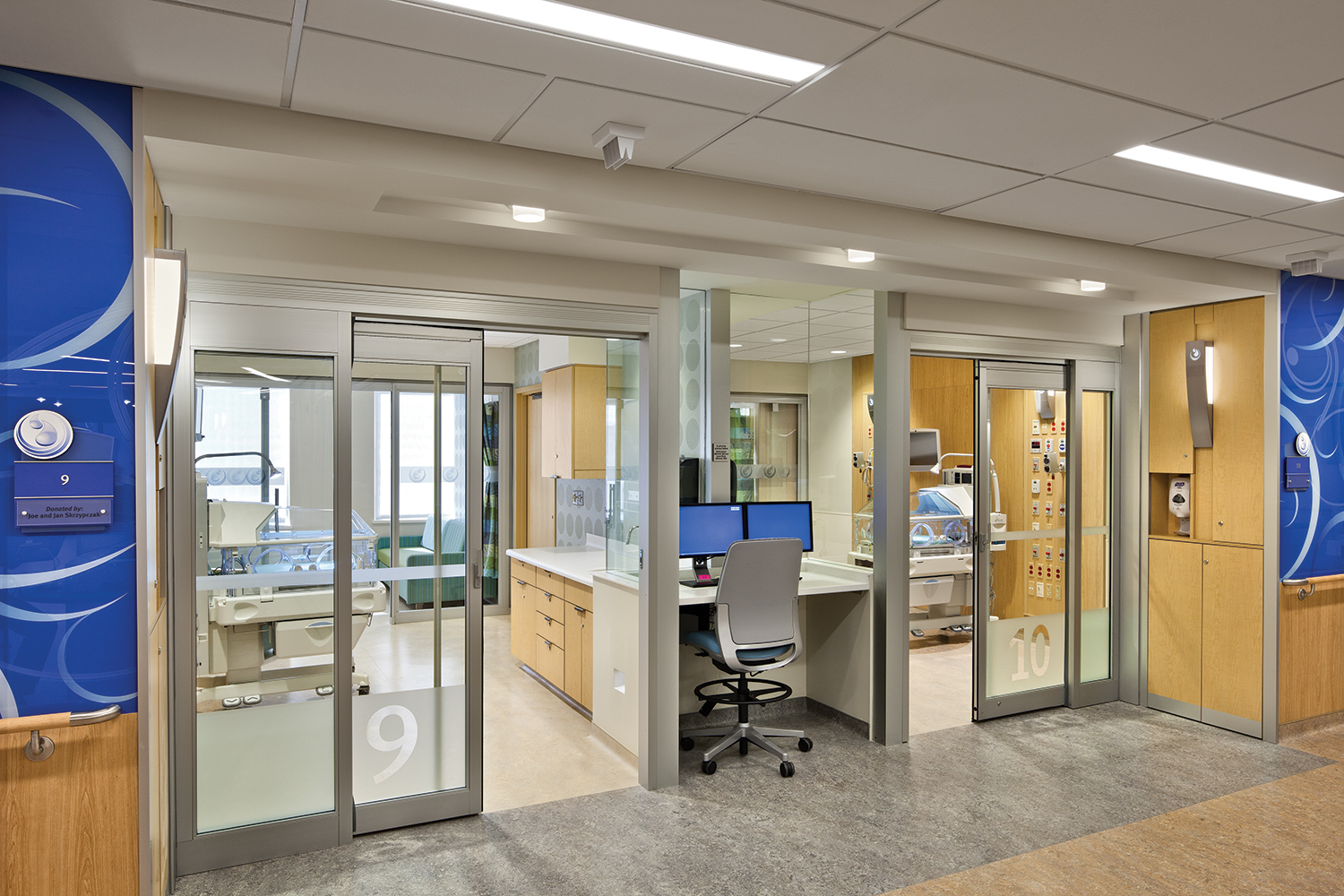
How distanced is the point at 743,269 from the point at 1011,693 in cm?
294

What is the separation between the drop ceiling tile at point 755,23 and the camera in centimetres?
176

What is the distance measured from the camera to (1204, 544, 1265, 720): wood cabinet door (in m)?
4.43

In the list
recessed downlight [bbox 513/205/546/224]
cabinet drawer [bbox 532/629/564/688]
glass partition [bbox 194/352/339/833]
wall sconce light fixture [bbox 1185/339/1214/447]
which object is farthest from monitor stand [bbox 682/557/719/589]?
wall sconce light fixture [bbox 1185/339/1214/447]

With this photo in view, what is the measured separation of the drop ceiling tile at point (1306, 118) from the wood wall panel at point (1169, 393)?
2.37 meters

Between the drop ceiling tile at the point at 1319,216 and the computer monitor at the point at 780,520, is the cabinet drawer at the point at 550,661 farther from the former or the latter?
the drop ceiling tile at the point at 1319,216

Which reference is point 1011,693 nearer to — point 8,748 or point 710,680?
point 710,680

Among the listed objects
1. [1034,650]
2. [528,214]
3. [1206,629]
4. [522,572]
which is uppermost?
[528,214]

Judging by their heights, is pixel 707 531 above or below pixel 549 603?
above

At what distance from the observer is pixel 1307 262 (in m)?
4.07

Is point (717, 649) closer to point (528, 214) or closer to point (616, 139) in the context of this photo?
point (528, 214)

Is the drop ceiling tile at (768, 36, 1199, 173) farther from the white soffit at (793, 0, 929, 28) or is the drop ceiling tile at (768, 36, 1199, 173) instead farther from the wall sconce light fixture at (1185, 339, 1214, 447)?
the wall sconce light fixture at (1185, 339, 1214, 447)

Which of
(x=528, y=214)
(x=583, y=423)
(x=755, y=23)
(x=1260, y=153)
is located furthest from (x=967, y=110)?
(x=583, y=423)

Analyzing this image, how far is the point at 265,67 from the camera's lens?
6.63 ft

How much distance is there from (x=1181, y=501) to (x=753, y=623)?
109 inches
